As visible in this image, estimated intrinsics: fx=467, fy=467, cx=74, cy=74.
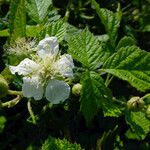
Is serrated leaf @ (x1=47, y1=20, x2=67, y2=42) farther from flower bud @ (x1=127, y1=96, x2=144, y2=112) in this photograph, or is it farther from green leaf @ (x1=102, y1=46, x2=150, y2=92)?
flower bud @ (x1=127, y1=96, x2=144, y2=112)

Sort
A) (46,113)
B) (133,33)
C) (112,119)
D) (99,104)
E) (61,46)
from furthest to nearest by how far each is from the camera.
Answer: (133,33)
(112,119)
(46,113)
(61,46)
(99,104)

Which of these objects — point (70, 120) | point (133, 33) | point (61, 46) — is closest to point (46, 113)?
point (70, 120)

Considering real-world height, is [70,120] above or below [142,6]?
below

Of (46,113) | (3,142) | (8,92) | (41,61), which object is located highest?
(41,61)

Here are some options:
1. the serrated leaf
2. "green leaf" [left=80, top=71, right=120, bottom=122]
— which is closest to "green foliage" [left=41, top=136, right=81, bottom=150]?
"green leaf" [left=80, top=71, right=120, bottom=122]

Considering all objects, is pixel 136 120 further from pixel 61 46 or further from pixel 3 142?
pixel 3 142

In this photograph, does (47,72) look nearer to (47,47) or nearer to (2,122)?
(47,47)

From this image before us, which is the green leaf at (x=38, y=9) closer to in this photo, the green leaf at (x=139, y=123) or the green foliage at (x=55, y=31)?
the green foliage at (x=55, y=31)

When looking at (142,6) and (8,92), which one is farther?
(142,6)
